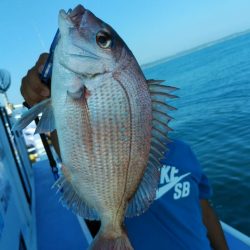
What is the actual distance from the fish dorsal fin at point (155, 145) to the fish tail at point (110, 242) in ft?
0.29

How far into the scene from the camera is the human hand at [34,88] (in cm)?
137

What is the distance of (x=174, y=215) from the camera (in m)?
A: 2.06

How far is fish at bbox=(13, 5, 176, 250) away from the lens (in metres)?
1.15

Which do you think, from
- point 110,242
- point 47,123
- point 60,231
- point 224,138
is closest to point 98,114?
point 47,123

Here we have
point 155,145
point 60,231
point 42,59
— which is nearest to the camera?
point 155,145

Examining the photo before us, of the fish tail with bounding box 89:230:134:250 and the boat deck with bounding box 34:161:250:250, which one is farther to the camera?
the boat deck with bounding box 34:161:250:250

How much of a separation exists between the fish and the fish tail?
0.11 meters

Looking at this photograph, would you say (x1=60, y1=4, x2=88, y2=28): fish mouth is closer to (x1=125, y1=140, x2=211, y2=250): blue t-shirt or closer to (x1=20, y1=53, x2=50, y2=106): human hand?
(x1=20, y1=53, x2=50, y2=106): human hand

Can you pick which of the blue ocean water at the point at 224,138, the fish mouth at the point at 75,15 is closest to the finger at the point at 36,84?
the fish mouth at the point at 75,15

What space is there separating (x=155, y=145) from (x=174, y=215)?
0.92 m

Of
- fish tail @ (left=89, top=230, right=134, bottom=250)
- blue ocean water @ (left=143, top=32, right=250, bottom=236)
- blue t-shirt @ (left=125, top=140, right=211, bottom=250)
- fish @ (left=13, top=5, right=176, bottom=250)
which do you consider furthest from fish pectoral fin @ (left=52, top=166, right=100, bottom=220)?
blue ocean water @ (left=143, top=32, right=250, bottom=236)

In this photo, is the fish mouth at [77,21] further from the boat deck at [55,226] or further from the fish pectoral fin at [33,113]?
the boat deck at [55,226]

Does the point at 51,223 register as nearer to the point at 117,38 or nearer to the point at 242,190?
the point at 117,38

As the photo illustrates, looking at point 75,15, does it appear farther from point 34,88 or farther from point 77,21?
point 34,88
